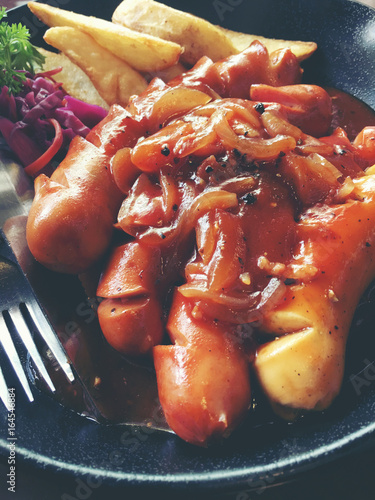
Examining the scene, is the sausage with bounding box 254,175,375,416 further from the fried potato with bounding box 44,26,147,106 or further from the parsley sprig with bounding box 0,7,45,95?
the parsley sprig with bounding box 0,7,45,95

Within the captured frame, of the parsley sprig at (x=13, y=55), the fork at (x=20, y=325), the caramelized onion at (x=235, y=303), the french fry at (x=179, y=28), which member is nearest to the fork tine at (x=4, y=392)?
the fork at (x=20, y=325)

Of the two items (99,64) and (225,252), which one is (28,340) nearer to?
(225,252)

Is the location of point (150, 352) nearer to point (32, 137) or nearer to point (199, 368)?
point (199, 368)

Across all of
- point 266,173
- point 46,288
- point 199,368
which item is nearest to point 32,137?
point 46,288

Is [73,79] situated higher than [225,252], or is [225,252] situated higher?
[73,79]

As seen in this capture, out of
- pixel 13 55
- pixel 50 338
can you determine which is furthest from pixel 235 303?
pixel 13 55

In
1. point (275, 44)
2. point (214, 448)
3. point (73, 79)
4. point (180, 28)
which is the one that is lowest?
point (214, 448)

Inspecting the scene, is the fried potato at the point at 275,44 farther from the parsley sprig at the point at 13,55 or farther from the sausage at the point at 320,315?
the sausage at the point at 320,315

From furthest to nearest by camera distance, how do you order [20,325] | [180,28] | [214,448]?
[180,28] < [20,325] < [214,448]
